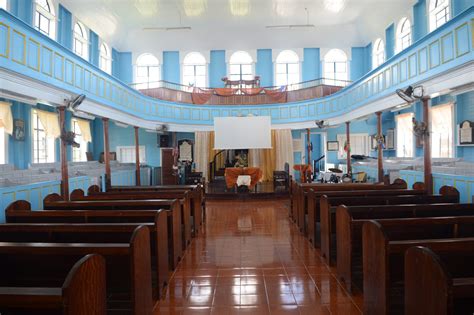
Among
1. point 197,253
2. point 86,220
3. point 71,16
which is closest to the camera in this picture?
point 86,220

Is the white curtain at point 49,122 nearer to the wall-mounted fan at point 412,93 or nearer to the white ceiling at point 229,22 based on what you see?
the white ceiling at point 229,22

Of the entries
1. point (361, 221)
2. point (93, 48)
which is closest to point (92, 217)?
point (361, 221)

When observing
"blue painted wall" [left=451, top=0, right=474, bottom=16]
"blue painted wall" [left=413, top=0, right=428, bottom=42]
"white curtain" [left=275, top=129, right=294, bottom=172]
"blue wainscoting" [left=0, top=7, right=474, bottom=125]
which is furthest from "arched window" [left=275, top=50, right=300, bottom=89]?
"blue painted wall" [left=451, top=0, right=474, bottom=16]

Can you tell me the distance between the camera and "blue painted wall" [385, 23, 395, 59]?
41.9 feet

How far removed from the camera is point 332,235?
4.18 metres

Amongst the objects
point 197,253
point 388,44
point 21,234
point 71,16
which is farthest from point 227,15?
point 21,234

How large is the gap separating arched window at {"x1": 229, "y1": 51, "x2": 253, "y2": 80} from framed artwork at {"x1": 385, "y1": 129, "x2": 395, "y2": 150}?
7.49 m

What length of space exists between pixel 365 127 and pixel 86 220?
1424 centimetres

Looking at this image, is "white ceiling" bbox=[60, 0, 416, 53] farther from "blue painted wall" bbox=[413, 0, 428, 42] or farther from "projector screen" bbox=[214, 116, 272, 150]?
"projector screen" bbox=[214, 116, 272, 150]

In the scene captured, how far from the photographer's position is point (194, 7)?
12.5m

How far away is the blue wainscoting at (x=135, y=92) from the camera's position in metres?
5.07

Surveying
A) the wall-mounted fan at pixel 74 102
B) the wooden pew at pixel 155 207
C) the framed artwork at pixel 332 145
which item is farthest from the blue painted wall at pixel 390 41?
the wooden pew at pixel 155 207

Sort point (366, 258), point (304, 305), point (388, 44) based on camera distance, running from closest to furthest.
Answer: point (366, 258) → point (304, 305) → point (388, 44)

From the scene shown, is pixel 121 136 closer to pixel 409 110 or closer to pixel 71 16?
pixel 71 16
